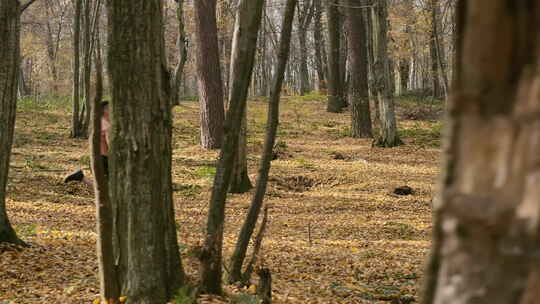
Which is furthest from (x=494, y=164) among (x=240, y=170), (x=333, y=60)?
(x=333, y=60)

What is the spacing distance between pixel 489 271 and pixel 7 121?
6.97 metres

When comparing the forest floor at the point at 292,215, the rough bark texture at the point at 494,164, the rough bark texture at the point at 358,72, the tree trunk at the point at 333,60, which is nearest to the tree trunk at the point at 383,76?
the forest floor at the point at 292,215

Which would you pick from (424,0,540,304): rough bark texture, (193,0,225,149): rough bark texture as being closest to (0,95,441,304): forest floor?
(193,0,225,149): rough bark texture

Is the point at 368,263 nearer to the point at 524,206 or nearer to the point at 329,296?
the point at 329,296

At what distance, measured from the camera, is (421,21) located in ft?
115

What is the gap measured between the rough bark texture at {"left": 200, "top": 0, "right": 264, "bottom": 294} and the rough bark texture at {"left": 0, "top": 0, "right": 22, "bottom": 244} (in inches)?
132

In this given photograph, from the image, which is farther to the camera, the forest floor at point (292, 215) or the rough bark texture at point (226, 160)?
the forest floor at point (292, 215)

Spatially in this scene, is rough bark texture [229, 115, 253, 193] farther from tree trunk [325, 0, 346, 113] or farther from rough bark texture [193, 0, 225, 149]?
tree trunk [325, 0, 346, 113]

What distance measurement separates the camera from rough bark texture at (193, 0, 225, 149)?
17.6m

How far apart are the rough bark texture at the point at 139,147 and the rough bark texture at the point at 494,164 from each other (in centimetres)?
359

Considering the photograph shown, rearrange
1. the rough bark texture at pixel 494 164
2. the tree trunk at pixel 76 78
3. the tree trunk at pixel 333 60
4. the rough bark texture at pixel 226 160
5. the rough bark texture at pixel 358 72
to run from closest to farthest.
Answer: the rough bark texture at pixel 494 164 → the rough bark texture at pixel 226 160 → the tree trunk at pixel 76 78 → the rough bark texture at pixel 358 72 → the tree trunk at pixel 333 60

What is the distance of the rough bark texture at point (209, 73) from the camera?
1761 centimetres

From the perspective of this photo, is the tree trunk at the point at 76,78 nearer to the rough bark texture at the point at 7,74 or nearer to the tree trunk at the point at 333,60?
the tree trunk at the point at 333,60

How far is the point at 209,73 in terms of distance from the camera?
17734 millimetres
